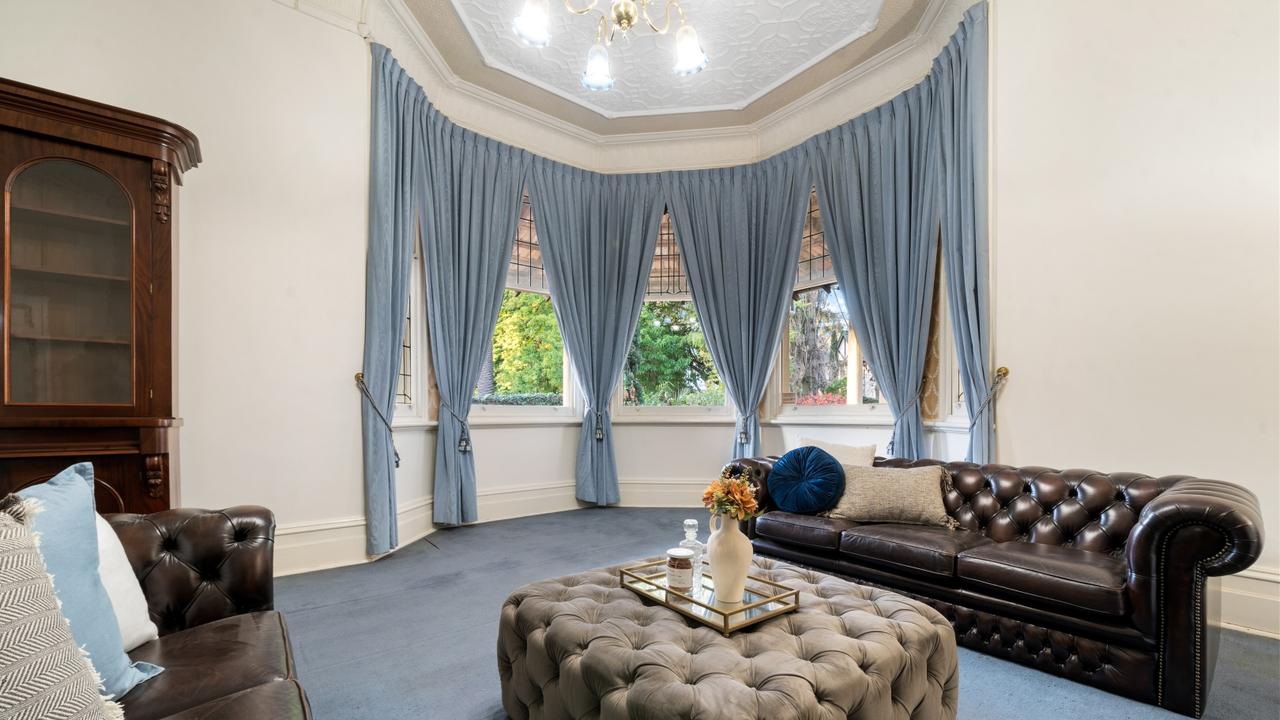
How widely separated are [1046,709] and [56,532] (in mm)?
2729

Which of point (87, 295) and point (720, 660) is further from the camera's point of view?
point (87, 295)

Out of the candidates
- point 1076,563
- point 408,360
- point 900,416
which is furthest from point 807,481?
point 408,360

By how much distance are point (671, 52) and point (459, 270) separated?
7.25 ft

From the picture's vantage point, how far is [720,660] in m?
1.48

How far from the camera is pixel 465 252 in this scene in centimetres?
466

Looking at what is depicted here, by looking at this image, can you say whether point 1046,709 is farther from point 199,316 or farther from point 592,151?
point 592,151

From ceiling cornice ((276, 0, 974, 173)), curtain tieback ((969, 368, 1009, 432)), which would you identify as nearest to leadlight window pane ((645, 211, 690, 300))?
ceiling cornice ((276, 0, 974, 173))

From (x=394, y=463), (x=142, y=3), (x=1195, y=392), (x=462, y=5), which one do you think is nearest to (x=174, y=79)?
(x=142, y=3)

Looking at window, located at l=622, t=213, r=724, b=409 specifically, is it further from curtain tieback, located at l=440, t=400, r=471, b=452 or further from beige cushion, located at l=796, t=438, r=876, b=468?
beige cushion, located at l=796, t=438, r=876, b=468

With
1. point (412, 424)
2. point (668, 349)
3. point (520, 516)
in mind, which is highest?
point (668, 349)

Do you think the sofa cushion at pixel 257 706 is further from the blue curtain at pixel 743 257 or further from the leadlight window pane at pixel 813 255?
the leadlight window pane at pixel 813 255

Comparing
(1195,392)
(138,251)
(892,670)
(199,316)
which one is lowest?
(892,670)

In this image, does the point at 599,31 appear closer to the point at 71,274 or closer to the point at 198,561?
the point at 71,274

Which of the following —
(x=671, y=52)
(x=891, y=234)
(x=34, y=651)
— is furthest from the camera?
(x=671, y=52)
